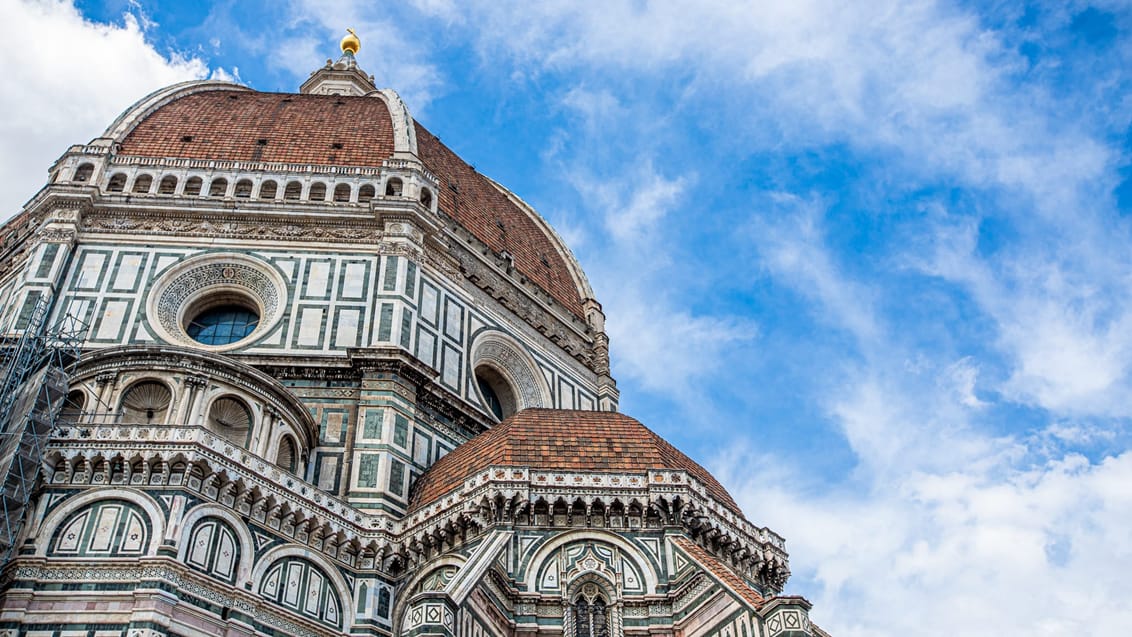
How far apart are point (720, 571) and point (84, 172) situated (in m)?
18.8

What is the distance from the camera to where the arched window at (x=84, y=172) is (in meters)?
25.8

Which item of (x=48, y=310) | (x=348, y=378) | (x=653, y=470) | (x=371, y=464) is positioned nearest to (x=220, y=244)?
(x=48, y=310)

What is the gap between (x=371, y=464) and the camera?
20.0 metres

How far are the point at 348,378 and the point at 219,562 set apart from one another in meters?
5.88

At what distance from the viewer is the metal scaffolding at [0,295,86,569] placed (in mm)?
16031

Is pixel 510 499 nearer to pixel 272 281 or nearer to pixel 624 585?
pixel 624 585

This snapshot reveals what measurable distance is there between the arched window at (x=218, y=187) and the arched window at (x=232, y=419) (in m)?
8.76

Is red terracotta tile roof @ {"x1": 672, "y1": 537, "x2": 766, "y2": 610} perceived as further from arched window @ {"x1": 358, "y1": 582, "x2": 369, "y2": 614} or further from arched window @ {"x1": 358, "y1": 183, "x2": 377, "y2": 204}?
arched window @ {"x1": 358, "y1": 183, "x2": 377, "y2": 204}

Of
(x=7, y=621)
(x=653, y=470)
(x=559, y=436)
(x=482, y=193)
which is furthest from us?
(x=482, y=193)

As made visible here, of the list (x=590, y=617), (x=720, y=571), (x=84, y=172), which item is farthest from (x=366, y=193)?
(x=720, y=571)

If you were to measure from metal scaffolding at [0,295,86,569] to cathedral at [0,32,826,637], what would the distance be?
182 mm

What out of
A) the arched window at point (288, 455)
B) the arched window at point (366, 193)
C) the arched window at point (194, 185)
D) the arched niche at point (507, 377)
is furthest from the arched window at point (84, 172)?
the arched window at point (288, 455)

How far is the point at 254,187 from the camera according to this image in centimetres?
2598

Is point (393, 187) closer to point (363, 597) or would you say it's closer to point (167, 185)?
point (167, 185)
